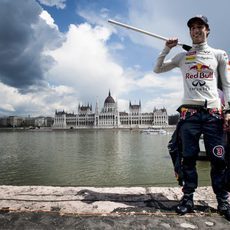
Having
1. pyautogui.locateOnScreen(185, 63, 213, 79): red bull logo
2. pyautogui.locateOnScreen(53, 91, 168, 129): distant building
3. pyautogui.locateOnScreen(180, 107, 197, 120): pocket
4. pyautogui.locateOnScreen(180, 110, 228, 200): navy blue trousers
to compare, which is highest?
pyautogui.locateOnScreen(53, 91, 168, 129): distant building

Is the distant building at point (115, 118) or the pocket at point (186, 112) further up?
the distant building at point (115, 118)

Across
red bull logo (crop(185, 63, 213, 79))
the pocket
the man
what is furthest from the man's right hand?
the pocket

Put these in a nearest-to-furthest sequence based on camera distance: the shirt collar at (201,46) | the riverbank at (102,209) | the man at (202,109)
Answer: the riverbank at (102,209) → the man at (202,109) → the shirt collar at (201,46)

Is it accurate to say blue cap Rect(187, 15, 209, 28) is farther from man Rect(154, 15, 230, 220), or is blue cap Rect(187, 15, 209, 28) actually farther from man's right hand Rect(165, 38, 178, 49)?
man's right hand Rect(165, 38, 178, 49)

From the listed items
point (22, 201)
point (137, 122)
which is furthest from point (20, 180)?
point (137, 122)

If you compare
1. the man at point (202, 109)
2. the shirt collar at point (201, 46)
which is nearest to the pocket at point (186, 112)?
the man at point (202, 109)

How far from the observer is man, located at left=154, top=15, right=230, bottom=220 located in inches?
133

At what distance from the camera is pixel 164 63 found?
13.4 feet

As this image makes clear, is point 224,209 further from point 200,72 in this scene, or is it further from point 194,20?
point 194,20

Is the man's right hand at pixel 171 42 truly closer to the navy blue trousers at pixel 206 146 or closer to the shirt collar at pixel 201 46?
the shirt collar at pixel 201 46

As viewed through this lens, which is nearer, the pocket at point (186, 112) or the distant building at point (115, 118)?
the pocket at point (186, 112)

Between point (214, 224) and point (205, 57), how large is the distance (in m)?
2.19

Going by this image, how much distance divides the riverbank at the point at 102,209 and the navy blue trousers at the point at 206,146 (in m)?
0.33

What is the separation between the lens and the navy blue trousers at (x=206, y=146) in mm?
3371
